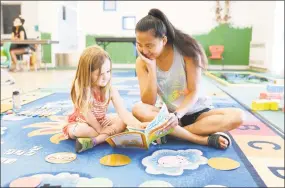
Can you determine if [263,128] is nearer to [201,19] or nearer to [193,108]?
[193,108]

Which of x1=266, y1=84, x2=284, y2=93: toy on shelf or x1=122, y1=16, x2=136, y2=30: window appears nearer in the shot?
x1=266, y1=84, x2=284, y2=93: toy on shelf

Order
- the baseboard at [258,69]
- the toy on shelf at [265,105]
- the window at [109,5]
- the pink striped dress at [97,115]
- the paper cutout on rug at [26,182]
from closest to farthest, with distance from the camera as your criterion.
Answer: the paper cutout on rug at [26,182], the pink striped dress at [97,115], the toy on shelf at [265,105], the baseboard at [258,69], the window at [109,5]

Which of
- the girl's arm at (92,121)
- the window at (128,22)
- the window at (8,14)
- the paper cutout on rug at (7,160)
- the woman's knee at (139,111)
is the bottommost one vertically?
the paper cutout on rug at (7,160)

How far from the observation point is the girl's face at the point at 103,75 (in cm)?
115

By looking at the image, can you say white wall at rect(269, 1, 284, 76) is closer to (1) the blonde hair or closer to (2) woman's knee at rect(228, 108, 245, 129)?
(2) woman's knee at rect(228, 108, 245, 129)

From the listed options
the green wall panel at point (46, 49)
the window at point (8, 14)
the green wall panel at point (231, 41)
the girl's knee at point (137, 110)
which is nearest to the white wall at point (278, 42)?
the green wall panel at point (231, 41)

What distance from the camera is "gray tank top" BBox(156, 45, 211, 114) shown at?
1198mm

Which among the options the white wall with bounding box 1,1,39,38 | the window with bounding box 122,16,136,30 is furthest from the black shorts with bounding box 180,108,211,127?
the white wall with bounding box 1,1,39,38

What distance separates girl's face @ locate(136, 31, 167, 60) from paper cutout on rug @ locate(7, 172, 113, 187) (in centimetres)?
50

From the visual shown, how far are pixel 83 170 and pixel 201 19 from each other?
18.9 feet

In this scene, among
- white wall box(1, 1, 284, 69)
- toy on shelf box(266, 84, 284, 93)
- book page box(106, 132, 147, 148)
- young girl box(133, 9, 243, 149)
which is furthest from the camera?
white wall box(1, 1, 284, 69)

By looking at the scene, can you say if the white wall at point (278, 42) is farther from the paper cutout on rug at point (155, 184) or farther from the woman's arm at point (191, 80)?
the paper cutout on rug at point (155, 184)

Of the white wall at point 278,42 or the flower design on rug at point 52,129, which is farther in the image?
the white wall at point 278,42

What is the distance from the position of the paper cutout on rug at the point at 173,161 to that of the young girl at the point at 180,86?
12cm
